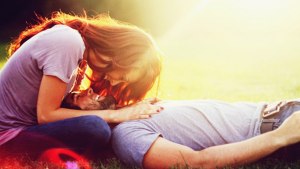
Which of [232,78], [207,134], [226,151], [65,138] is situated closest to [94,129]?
[65,138]

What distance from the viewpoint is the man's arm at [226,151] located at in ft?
9.54

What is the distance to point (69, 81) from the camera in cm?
332

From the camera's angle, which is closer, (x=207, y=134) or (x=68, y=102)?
(x=207, y=134)

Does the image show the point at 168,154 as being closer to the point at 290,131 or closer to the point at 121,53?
the point at 290,131

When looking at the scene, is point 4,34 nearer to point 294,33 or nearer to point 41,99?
point 294,33

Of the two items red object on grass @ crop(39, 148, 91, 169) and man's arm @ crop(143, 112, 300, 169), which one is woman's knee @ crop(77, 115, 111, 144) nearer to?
red object on grass @ crop(39, 148, 91, 169)

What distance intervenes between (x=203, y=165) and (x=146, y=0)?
13.6 metres

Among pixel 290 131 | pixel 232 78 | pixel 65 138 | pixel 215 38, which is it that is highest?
pixel 290 131

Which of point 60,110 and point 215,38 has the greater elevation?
point 60,110

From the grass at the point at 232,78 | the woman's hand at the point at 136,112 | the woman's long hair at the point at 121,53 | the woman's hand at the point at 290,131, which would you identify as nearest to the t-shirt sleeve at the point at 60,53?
the woman's long hair at the point at 121,53

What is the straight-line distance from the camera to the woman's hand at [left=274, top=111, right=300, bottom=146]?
2.89 metres

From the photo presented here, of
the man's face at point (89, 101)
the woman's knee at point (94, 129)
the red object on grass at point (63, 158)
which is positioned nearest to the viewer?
the woman's knee at point (94, 129)

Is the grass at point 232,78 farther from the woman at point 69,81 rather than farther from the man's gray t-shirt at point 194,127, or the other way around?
the man's gray t-shirt at point 194,127

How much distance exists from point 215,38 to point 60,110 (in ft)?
34.6
